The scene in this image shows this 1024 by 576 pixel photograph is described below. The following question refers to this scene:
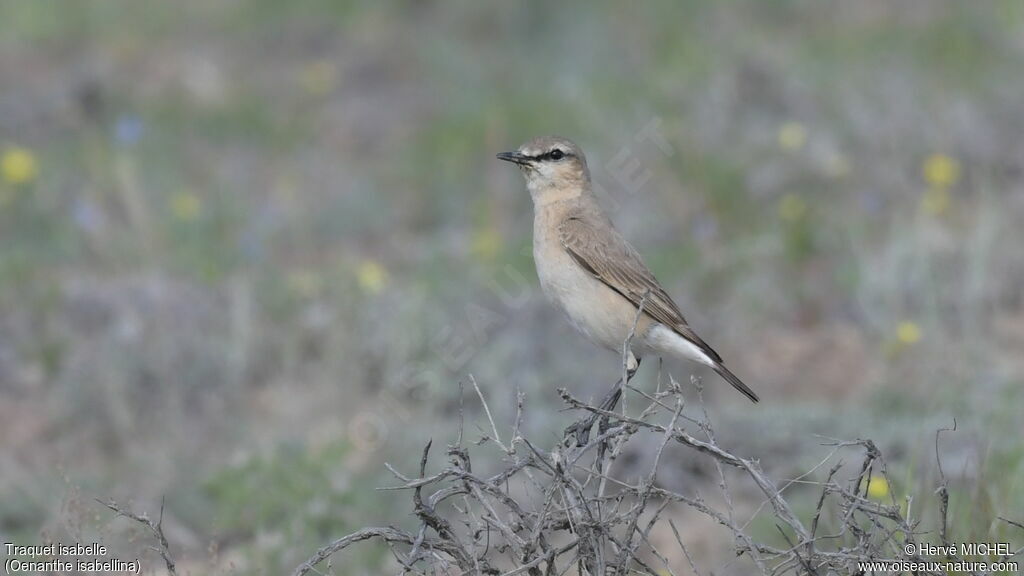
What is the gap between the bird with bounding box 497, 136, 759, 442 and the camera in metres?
5.93

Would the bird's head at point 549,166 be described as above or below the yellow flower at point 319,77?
below

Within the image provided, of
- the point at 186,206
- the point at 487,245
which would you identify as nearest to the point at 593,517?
the point at 487,245

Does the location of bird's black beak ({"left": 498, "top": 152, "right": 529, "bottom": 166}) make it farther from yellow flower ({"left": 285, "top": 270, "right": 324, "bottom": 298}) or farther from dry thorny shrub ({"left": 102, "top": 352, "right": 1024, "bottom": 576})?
yellow flower ({"left": 285, "top": 270, "right": 324, "bottom": 298})

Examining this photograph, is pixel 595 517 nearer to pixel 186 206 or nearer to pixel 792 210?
pixel 792 210

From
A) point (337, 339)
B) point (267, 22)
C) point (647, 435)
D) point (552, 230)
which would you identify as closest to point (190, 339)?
point (337, 339)

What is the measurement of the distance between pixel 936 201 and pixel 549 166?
4461 mm

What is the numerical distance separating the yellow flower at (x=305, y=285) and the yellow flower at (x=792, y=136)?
3.80 metres

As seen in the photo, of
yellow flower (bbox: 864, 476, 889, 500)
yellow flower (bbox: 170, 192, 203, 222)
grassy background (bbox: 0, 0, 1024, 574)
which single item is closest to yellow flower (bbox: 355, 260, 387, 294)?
grassy background (bbox: 0, 0, 1024, 574)

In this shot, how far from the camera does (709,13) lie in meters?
14.9

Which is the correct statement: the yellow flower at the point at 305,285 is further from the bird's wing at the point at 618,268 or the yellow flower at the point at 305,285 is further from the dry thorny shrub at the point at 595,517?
the dry thorny shrub at the point at 595,517

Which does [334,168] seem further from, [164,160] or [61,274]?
[61,274]

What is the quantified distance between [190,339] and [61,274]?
5.81ft

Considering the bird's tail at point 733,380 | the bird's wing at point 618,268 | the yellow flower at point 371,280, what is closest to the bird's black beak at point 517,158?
the bird's wing at point 618,268

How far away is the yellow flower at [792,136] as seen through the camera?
1070 cm
